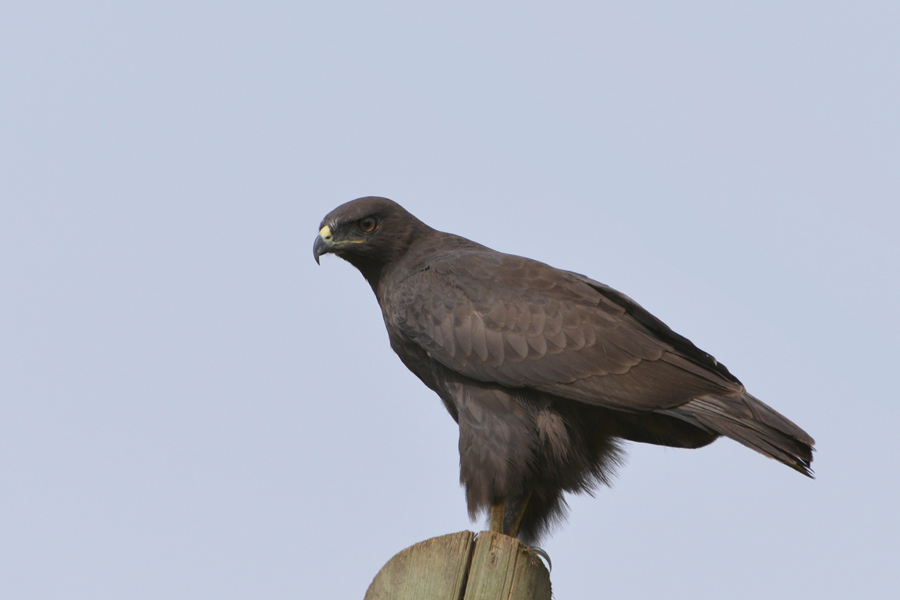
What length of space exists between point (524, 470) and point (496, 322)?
3.38ft

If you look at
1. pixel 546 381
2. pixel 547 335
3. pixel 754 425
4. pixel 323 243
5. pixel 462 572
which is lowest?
pixel 462 572

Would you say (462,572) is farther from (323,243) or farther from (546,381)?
(323,243)

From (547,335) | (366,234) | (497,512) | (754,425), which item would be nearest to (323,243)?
(366,234)

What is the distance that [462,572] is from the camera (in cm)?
405

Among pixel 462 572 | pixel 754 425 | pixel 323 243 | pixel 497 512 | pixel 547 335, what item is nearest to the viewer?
pixel 462 572

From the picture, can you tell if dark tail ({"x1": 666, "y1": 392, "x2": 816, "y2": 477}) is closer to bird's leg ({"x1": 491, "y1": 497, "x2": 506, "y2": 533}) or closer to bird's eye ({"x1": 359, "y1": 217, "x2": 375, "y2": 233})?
bird's leg ({"x1": 491, "y1": 497, "x2": 506, "y2": 533})

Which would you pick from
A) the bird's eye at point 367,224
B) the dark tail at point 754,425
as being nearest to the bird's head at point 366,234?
the bird's eye at point 367,224

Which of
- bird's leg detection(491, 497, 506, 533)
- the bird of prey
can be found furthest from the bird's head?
bird's leg detection(491, 497, 506, 533)

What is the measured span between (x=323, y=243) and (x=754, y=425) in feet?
11.4

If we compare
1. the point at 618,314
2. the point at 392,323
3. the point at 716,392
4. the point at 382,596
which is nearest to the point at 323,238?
the point at 392,323

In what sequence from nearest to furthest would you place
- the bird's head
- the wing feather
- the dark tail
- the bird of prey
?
the dark tail
the bird of prey
the wing feather
the bird's head

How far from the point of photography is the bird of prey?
585 centimetres

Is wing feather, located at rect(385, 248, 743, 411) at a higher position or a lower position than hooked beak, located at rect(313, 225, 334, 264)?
lower

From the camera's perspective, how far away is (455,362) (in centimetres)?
614
